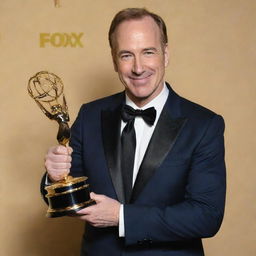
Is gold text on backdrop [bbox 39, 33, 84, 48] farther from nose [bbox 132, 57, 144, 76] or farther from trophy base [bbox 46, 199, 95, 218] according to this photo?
trophy base [bbox 46, 199, 95, 218]

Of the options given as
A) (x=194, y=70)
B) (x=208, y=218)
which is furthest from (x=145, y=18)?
(x=194, y=70)

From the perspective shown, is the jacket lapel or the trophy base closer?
the trophy base

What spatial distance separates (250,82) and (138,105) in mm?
1191

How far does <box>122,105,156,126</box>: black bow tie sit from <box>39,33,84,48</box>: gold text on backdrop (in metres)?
0.96

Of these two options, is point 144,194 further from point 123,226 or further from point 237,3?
point 237,3

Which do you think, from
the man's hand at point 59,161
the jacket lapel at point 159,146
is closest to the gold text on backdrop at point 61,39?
the jacket lapel at point 159,146

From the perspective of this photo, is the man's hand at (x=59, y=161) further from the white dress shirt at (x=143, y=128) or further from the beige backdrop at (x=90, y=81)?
the beige backdrop at (x=90, y=81)

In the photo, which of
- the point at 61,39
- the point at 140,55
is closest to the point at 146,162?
the point at 140,55

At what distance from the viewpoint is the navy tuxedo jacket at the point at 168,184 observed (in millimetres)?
1843

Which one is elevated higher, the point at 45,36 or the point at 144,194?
the point at 45,36

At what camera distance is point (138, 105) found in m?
2.14

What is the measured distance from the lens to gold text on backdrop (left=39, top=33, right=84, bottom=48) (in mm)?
2869

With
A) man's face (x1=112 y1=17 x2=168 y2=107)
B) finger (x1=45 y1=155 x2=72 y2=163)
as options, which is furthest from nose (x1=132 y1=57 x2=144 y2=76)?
finger (x1=45 y1=155 x2=72 y2=163)

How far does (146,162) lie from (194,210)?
0.83ft
